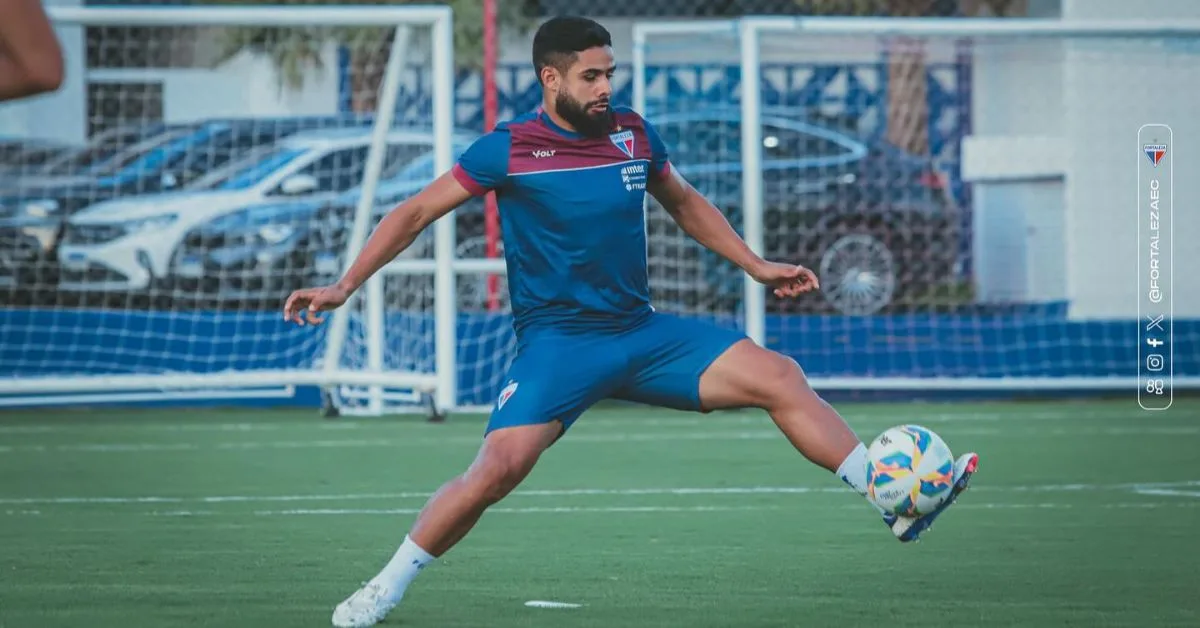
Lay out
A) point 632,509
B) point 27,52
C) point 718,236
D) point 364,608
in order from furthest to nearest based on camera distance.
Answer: point 632,509 → point 718,236 → point 364,608 → point 27,52

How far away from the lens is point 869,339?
16094 mm

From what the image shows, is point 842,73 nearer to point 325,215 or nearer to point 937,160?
point 937,160

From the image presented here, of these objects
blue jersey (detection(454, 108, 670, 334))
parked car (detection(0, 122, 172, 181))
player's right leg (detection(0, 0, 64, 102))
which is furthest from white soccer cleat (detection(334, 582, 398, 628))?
parked car (detection(0, 122, 172, 181))

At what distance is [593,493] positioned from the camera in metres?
10.1

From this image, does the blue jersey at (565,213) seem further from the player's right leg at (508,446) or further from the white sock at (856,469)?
the white sock at (856,469)

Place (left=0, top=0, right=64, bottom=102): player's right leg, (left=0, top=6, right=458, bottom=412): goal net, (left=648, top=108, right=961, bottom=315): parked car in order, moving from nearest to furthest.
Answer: (left=0, top=0, right=64, bottom=102): player's right leg
(left=0, top=6, right=458, bottom=412): goal net
(left=648, top=108, right=961, bottom=315): parked car

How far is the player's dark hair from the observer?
6.44m

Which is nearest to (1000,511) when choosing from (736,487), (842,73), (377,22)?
(736,487)

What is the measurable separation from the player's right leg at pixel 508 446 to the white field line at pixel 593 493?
141 inches

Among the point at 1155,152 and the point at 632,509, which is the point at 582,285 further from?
the point at 1155,152

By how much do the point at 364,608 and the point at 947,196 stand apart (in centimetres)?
1424

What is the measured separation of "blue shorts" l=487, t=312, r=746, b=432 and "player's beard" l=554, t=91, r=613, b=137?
606mm

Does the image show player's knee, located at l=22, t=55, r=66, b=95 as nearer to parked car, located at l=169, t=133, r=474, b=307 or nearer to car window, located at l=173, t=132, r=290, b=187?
parked car, located at l=169, t=133, r=474, b=307

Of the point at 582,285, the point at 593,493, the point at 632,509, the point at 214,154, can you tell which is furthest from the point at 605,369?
the point at 214,154
